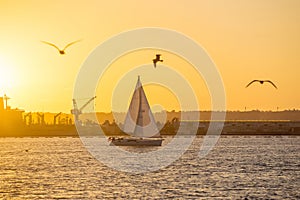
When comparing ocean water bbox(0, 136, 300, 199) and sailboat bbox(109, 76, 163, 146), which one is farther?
sailboat bbox(109, 76, 163, 146)

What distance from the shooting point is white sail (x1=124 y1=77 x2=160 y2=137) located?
15825cm

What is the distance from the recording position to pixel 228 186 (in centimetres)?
7894

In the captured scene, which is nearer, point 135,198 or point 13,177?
point 135,198

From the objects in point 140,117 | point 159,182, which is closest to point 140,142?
point 140,117

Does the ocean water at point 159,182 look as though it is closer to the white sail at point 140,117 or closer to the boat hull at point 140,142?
the boat hull at point 140,142

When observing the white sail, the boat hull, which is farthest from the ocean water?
the white sail

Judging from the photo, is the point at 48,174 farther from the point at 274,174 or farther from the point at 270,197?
the point at 270,197

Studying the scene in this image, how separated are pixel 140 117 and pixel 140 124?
2.28 m

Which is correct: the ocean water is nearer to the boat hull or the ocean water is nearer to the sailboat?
the boat hull

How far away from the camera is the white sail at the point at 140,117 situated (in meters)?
158

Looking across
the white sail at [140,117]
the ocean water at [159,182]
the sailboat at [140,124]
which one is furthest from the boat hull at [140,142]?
the ocean water at [159,182]

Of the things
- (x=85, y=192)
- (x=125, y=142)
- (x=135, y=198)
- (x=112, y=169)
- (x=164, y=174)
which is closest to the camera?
(x=135, y=198)

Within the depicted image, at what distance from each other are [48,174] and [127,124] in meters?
76.1

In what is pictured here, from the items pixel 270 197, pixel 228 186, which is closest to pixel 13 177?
pixel 228 186
